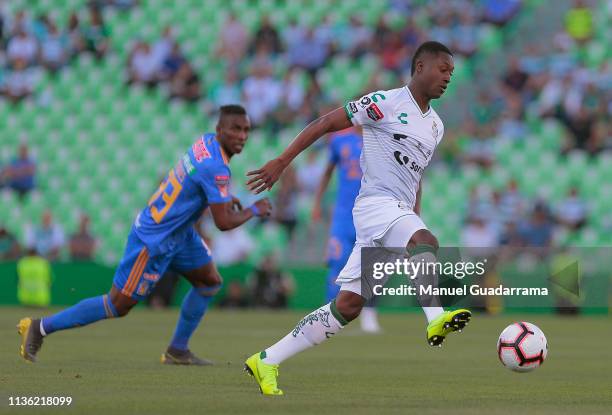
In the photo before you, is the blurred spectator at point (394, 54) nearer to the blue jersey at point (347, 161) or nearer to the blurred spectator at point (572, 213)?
the blurred spectator at point (572, 213)

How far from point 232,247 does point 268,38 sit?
4.96 meters

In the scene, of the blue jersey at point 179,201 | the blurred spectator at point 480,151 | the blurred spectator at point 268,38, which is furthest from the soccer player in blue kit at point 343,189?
the blurred spectator at point 268,38

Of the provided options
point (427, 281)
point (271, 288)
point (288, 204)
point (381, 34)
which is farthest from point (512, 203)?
point (427, 281)

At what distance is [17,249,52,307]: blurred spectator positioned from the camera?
21.4 meters

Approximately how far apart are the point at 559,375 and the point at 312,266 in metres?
12.2

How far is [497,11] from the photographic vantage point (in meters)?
23.7

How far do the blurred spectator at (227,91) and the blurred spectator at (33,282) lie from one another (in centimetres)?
518

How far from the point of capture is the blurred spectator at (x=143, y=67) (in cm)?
2577

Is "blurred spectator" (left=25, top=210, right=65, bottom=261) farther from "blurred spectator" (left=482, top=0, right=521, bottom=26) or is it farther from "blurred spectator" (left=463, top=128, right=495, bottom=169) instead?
"blurred spectator" (left=482, top=0, right=521, bottom=26)

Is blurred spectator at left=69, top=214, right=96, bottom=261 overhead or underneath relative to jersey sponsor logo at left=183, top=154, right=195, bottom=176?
overhead

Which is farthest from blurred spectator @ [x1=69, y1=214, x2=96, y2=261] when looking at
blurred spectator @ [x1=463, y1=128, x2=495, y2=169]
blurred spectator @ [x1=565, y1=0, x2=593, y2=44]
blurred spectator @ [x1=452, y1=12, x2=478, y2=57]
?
blurred spectator @ [x1=565, y1=0, x2=593, y2=44]

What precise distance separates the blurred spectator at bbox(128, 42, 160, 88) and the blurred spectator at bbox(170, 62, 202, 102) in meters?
0.58

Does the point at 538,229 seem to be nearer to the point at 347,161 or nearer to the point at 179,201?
the point at 347,161

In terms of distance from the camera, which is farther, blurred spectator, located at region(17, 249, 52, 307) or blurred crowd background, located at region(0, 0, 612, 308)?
blurred crowd background, located at region(0, 0, 612, 308)
